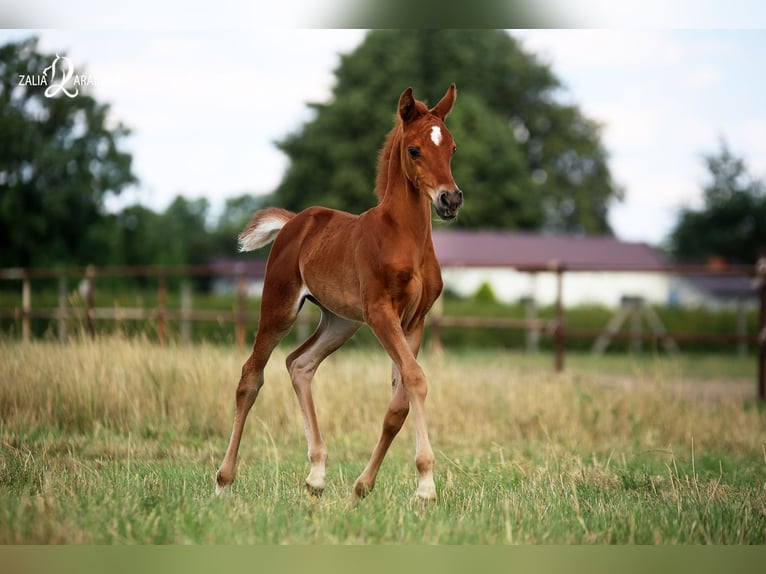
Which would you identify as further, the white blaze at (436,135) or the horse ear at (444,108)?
the horse ear at (444,108)

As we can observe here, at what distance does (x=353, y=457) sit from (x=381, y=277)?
2.41 meters

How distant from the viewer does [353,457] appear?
6441mm

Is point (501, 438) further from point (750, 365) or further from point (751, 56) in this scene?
point (750, 365)

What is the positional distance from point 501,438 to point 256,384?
2976mm

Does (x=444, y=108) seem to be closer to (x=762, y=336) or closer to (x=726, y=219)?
(x=762, y=336)

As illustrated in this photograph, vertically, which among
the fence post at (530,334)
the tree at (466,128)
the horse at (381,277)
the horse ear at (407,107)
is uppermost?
the tree at (466,128)

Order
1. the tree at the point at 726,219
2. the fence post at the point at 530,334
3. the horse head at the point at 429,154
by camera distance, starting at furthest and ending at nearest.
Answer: the tree at the point at 726,219 < the fence post at the point at 530,334 < the horse head at the point at 429,154

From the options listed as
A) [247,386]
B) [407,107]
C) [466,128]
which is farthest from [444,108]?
[466,128]

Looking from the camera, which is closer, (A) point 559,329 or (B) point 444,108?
(B) point 444,108

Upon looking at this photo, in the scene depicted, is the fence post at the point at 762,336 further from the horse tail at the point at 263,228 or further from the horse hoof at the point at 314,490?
the horse hoof at the point at 314,490

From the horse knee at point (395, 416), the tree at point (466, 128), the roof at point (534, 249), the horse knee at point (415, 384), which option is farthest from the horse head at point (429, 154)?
the roof at point (534, 249)

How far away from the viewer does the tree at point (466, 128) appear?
99.6 ft

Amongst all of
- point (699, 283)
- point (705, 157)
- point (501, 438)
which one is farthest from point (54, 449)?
point (699, 283)

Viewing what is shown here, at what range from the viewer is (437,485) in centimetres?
492
